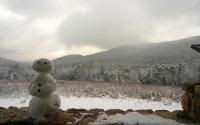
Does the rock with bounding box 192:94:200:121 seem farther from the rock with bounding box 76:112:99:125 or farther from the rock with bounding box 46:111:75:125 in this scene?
the rock with bounding box 46:111:75:125

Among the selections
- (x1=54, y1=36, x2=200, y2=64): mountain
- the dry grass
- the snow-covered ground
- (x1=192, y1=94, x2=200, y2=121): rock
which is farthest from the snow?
(x1=54, y1=36, x2=200, y2=64): mountain

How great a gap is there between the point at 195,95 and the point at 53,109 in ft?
7.02

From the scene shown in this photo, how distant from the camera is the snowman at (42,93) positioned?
4527 millimetres

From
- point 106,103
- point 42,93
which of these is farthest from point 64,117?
point 106,103

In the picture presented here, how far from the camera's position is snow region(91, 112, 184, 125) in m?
4.34

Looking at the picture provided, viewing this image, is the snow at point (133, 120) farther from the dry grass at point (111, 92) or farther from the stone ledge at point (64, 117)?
the dry grass at point (111, 92)

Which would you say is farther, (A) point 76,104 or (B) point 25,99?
(B) point 25,99

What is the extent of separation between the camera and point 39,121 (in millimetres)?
4402

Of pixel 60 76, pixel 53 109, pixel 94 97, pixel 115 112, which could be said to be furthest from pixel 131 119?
pixel 60 76

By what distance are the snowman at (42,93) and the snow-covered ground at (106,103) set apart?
23.0 feet

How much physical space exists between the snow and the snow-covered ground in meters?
7.08

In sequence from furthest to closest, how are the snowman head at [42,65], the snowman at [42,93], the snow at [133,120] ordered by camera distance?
the snowman head at [42,65] → the snowman at [42,93] → the snow at [133,120]

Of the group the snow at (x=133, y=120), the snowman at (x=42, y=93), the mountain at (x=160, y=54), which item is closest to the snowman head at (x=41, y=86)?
the snowman at (x=42, y=93)

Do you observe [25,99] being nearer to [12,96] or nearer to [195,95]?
[12,96]
